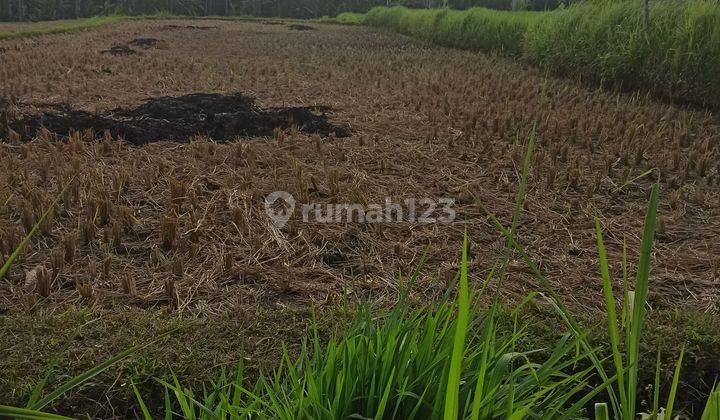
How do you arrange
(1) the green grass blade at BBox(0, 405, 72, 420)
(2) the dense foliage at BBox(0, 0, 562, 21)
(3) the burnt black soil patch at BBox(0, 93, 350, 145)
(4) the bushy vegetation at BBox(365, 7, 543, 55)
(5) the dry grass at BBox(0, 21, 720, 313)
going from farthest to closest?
1. (2) the dense foliage at BBox(0, 0, 562, 21)
2. (4) the bushy vegetation at BBox(365, 7, 543, 55)
3. (3) the burnt black soil patch at BBox(0, 93, 350, 145)
4. (5) the dry grass at BBox(0, 21, 720, 313)
5. (1) the green grass blade at BBox(0, 405, 72, 420)

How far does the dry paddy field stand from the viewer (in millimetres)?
1941

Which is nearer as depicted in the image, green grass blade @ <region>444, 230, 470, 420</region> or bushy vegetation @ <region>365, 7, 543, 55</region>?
green grass blade @ <region>444, 230, 470, 420</region>

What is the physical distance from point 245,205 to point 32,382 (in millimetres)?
1427

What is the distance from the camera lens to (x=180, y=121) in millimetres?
4492

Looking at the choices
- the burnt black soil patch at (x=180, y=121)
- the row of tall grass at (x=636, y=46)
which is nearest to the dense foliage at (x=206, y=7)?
the row of tall grass at (x=636, y=46)

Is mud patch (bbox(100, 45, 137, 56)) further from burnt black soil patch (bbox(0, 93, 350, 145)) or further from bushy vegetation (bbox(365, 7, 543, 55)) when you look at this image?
bushy vegetation (bbox(365, 7, 543, 55))

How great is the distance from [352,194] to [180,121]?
6.87 ft

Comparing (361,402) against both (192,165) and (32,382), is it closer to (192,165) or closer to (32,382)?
(32,382)

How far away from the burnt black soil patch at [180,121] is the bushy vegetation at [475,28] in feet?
17.1

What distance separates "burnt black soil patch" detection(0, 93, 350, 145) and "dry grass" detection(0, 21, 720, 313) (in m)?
0.19

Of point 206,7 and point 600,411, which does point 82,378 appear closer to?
point 600,411

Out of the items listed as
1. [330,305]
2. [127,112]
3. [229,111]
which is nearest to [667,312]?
[330,305]

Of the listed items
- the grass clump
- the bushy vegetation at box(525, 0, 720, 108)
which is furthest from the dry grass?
the grass clump

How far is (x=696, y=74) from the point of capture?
549 cm
